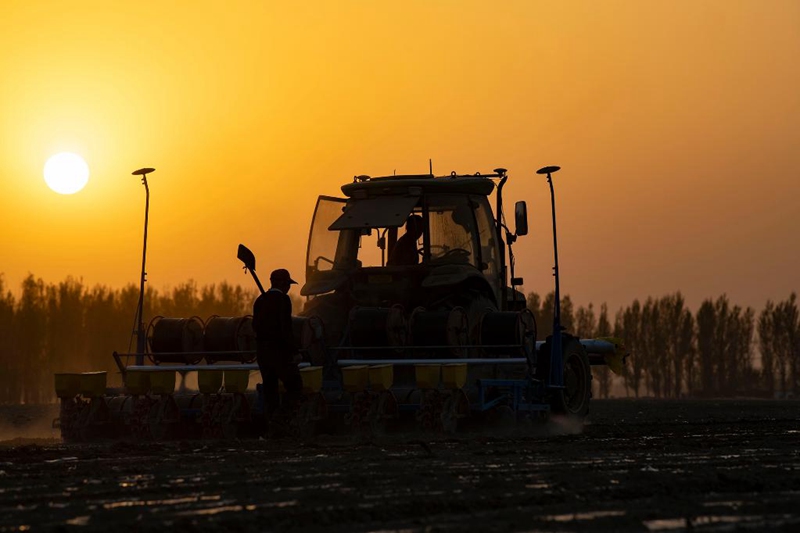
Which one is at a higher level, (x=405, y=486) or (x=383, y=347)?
(x=383, y=347)

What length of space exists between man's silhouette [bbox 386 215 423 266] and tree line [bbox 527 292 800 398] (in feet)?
238

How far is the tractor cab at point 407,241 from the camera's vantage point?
60.3 feet

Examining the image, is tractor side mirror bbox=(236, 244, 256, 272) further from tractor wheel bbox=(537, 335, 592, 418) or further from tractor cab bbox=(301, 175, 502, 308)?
tractor wheel bbox=(537, 335, 592, 418)

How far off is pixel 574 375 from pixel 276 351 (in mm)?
5854

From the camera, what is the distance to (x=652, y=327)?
95688mm

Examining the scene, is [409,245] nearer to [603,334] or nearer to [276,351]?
[276,351]

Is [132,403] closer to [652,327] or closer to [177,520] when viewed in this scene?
[177,520]

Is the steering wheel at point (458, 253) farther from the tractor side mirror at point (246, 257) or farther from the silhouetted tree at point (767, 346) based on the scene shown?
the silhouetted tree at point (767, 346)

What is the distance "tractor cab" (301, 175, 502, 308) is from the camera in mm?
18391

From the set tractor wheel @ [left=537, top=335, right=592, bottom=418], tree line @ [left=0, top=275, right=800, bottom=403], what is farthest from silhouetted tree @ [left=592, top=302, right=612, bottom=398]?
tractor wheel @ [left=537, top=335, right=592, bottom=418]

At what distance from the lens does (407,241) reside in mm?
18703

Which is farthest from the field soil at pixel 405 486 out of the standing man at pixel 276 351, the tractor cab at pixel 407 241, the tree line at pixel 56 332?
the tree line at pixel 56 332

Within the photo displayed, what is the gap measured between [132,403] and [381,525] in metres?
9.58

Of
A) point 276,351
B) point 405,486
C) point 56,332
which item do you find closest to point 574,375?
point 276,351
